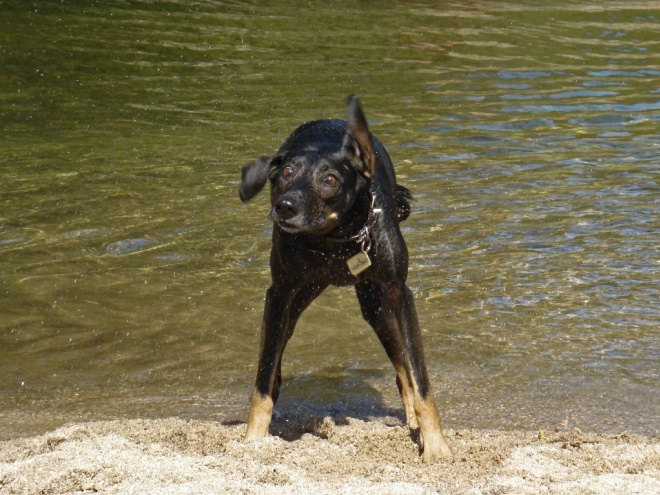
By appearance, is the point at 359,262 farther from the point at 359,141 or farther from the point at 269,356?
the point at 269,356

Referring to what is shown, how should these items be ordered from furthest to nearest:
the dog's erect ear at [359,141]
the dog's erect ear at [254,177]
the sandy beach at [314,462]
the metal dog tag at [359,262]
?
1. the dog's erect ear at [254,177]
2. the metal dog tag at [359,262]
3. the dog's erect ear at [359,141]
4. the sandy beach at [314,462]

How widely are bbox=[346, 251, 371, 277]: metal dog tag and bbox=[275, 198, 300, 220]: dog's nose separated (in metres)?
0.43

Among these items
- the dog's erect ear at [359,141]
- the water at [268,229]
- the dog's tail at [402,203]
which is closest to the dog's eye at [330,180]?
the dog's erect ear at [359,141]

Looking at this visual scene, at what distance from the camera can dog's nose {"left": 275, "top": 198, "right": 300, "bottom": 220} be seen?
187 inches

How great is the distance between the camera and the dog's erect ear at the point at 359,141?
4734 millimetres

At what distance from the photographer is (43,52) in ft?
56.2

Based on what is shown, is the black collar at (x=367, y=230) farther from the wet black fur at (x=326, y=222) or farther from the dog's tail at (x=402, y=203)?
the dog's tail at (x=402, y=203)

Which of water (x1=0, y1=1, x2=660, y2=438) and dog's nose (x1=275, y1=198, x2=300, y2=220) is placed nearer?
dog's nose (x1=275, y1=198, x2=300, y2=220)

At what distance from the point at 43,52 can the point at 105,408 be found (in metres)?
12.2

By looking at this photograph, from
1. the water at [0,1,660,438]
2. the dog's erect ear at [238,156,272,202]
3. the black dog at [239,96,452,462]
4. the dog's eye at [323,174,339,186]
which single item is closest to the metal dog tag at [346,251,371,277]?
the black dog at [239,96,452,462]

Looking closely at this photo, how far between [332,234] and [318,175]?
1.01 ft

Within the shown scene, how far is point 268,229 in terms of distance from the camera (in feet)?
30.7

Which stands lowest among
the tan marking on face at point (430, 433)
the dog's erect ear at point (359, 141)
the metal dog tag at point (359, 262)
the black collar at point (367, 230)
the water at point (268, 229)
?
the water at point (268, 229)

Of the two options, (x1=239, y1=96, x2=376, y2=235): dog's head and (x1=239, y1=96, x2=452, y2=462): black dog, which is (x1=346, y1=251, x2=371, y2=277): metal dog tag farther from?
(x1=239, y1=96, x2=376, y2=235): dog's head
